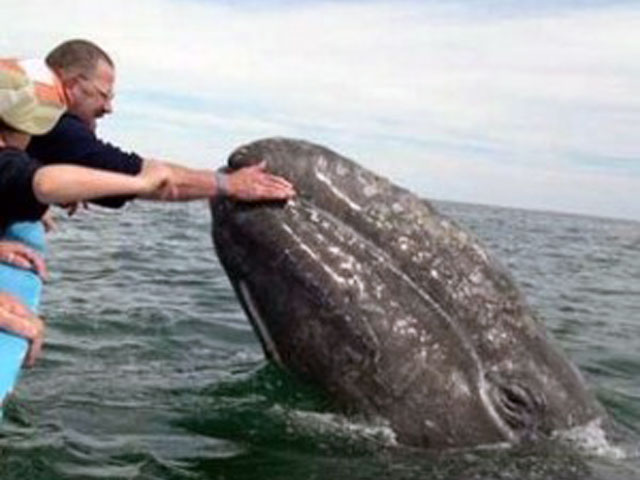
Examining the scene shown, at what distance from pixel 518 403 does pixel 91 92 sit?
138 inches

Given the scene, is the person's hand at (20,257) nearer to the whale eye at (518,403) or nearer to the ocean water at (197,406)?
the ocean water at (197,406)

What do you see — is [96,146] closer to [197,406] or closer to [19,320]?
[19,320]

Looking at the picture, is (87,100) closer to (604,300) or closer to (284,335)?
(284,335)

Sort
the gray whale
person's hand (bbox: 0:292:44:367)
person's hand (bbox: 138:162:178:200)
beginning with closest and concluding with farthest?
person's hand (bbox: 0:292:44:367), person's hand (bbox: 138:162:178:200), the gray whale

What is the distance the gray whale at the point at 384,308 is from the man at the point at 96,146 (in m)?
0.16

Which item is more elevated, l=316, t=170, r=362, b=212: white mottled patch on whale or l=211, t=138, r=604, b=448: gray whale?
l=316, t=170, r=362, b=212: white mottled patch on whale

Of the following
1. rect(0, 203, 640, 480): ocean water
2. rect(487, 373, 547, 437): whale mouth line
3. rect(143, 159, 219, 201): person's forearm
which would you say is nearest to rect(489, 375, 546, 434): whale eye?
rect(487, 373, 547, 437): whale mouth line

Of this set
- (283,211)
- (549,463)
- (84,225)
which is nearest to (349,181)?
(283,211)

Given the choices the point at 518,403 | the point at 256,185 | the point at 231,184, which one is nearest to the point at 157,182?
the point at 231,184

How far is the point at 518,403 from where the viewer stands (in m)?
8.04

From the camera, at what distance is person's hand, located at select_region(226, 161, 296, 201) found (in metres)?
7.68

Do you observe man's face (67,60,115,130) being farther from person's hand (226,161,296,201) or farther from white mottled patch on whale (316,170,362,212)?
white mottled patch on whale (316,170,362,212)

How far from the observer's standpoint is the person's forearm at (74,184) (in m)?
6.37

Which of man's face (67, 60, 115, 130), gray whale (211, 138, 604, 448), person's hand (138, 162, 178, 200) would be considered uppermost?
man's face (67, 60, 115, 130)
